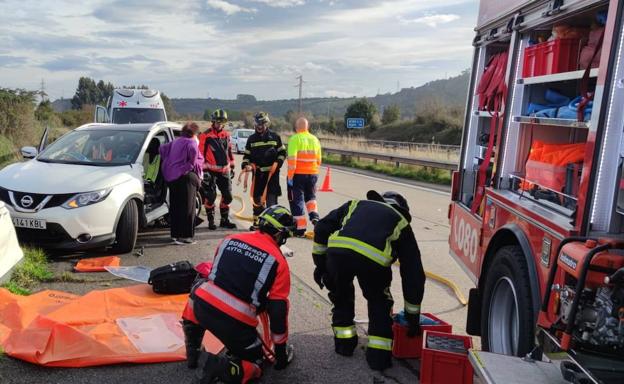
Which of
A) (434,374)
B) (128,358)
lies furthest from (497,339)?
(128,358)

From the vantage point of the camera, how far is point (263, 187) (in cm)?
872

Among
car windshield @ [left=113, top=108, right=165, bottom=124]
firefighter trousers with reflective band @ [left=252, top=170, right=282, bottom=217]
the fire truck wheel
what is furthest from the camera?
car windshield @ [left=113, top=108, right=165, bottom=124]

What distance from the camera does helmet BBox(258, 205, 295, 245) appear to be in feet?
12.2

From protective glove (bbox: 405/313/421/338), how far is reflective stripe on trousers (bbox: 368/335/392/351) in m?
0.18

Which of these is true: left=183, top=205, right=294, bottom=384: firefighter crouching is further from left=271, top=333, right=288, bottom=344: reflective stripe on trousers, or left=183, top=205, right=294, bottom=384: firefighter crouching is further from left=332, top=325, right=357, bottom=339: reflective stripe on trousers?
left=332, top=325, right=357, bottom=339: reflective stripe on trousers

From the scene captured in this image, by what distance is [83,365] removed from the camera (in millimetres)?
3650

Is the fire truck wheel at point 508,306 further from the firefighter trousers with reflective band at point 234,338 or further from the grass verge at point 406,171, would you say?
the grass verge at point 406,171

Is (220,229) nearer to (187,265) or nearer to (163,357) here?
(187,265)

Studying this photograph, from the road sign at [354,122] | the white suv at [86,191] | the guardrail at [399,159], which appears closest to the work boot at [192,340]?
the white suv at [86,191]

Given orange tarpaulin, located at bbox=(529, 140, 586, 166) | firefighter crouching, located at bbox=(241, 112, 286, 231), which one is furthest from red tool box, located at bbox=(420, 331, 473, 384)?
firefighter crouching, located at bbox=(241, 112, 286, 231)

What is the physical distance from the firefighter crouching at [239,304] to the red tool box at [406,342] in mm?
915

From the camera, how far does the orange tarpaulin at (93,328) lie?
3.72 meters

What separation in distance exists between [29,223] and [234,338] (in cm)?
366

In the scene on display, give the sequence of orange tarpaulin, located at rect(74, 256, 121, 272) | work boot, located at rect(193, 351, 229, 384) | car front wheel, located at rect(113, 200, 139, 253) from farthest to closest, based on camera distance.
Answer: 1. car front wheel, located at rect(113, 200, 139, 253)
2. orange tarpaulin, located at rect(74, 256, 121, 272)
3. work boot, located at rect(193, 351, 229, 384)
